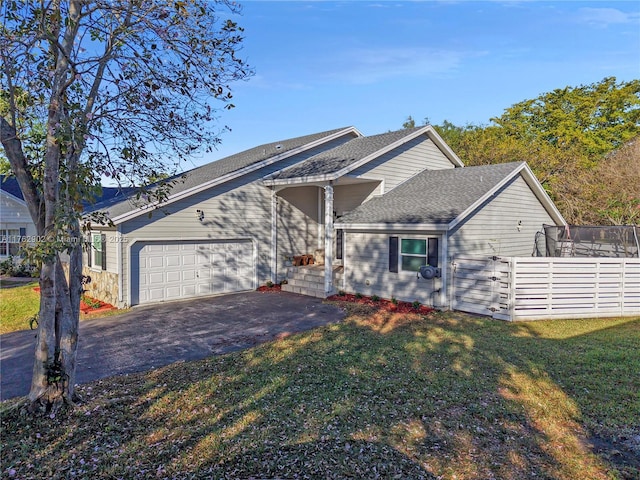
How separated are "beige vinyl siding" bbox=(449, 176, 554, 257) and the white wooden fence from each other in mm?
1133

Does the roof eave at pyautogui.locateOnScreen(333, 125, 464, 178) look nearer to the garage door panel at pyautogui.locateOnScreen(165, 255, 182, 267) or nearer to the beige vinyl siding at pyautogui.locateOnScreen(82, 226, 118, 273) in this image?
the garage door panel at pyautogui.locateOnScreen(165, 255, 182, 267)

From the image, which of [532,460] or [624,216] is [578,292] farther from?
[624,216]

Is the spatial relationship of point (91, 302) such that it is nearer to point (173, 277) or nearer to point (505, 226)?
point (173, 277)

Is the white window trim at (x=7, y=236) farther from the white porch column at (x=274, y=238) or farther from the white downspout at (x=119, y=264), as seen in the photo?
the white porch column at (x=274, y=238)

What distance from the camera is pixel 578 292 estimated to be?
1095 cm

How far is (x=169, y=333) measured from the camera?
9422mm

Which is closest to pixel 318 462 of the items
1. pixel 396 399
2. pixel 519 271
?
pixel 396 399

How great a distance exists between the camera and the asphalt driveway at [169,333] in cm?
712

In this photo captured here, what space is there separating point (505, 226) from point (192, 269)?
11006 millimetres

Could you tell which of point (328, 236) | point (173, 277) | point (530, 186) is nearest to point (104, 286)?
point (173, 277)

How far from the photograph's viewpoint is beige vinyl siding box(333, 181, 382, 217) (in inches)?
609

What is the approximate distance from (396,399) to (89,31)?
6.45 metres

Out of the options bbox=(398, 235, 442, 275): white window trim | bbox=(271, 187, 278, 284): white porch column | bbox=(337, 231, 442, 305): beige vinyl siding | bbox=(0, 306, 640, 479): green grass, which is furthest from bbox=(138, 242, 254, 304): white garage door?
bbox=(0, 306, 640, 479): green grass

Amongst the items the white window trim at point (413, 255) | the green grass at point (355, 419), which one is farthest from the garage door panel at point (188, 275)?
the white window trim at point (413, 255)
